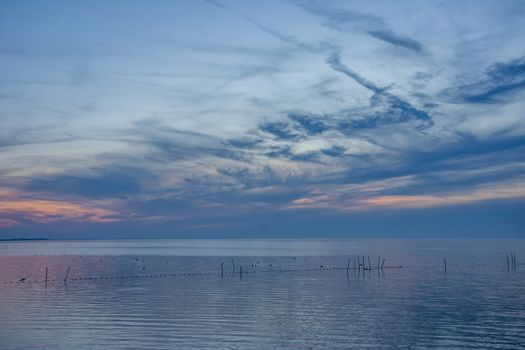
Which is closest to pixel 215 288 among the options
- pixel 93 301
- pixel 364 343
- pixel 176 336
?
pixel 93 301

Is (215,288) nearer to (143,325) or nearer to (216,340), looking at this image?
(143,325)

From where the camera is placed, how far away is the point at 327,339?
37125mm

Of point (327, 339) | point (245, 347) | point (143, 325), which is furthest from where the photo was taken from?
point (143, 325)

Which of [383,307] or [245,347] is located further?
[383,307]

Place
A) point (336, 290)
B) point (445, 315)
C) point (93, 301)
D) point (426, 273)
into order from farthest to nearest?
point (426, 273) < point (336, 290) < point (93, 301) < point (445, 315)

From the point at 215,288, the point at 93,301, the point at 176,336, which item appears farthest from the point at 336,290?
the point at 176,336

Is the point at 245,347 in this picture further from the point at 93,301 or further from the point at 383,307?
the point at 93,301

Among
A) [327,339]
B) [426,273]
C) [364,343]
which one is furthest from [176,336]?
[426,273]

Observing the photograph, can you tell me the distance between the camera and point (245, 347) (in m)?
34.8

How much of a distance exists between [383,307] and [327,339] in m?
16.5

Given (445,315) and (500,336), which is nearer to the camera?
(500,336)

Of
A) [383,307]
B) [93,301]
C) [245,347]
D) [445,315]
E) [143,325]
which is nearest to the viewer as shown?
[245,347]

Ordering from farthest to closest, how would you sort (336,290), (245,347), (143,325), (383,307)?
(336,290) → (383,307) → (143,325) → (245,347)

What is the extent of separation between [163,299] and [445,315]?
28.6 metres
